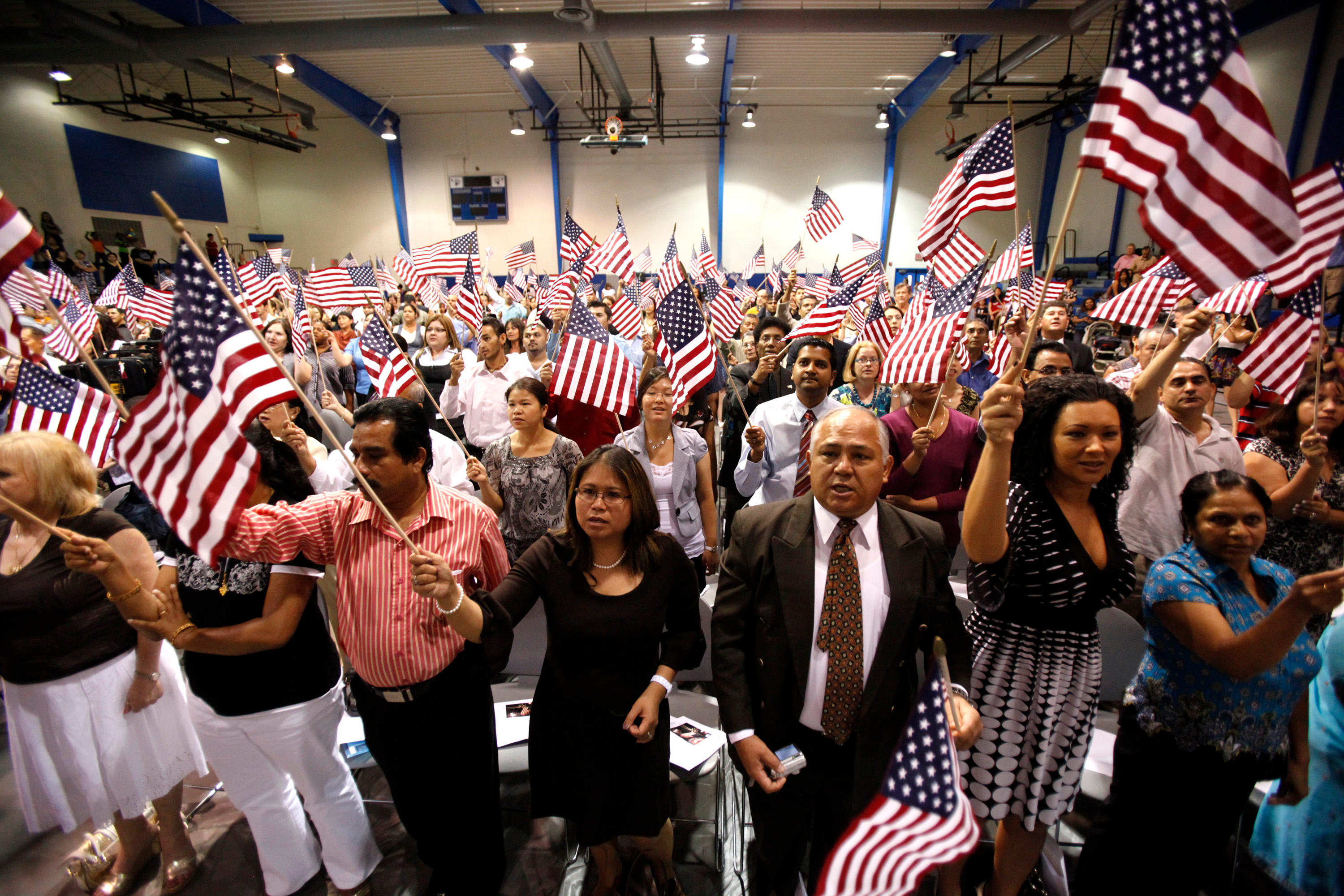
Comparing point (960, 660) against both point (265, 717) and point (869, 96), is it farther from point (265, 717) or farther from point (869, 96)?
point (869, 96)

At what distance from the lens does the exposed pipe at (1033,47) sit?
9930mm

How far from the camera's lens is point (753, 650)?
2094mm

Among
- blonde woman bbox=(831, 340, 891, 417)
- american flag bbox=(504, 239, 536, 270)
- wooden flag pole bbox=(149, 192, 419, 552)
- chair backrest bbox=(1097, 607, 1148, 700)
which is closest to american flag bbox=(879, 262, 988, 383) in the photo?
A: blonde woman bbox=(831, 340, 891, 417)

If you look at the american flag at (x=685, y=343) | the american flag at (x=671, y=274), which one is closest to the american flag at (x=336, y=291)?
the american flag at (x=671, y=274)

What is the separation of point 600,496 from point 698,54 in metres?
14.7

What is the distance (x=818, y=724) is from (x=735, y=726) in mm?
263

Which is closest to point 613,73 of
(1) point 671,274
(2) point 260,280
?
(1) point 671,274

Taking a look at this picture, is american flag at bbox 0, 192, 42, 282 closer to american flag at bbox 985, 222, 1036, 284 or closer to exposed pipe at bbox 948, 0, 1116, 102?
american flag at bbox 985, 222, 1036, 284

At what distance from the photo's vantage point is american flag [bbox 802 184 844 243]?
883 cm

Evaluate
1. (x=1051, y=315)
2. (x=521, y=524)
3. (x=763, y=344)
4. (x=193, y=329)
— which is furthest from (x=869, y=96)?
(x=193, y=329)

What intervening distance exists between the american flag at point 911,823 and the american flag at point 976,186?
309cm

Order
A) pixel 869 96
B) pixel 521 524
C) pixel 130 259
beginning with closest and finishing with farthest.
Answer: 1. pixel 521 524
2. pixel 130 259
3. pixel 869 96

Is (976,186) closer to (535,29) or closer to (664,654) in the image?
(664,654)

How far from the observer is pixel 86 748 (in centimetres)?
246
